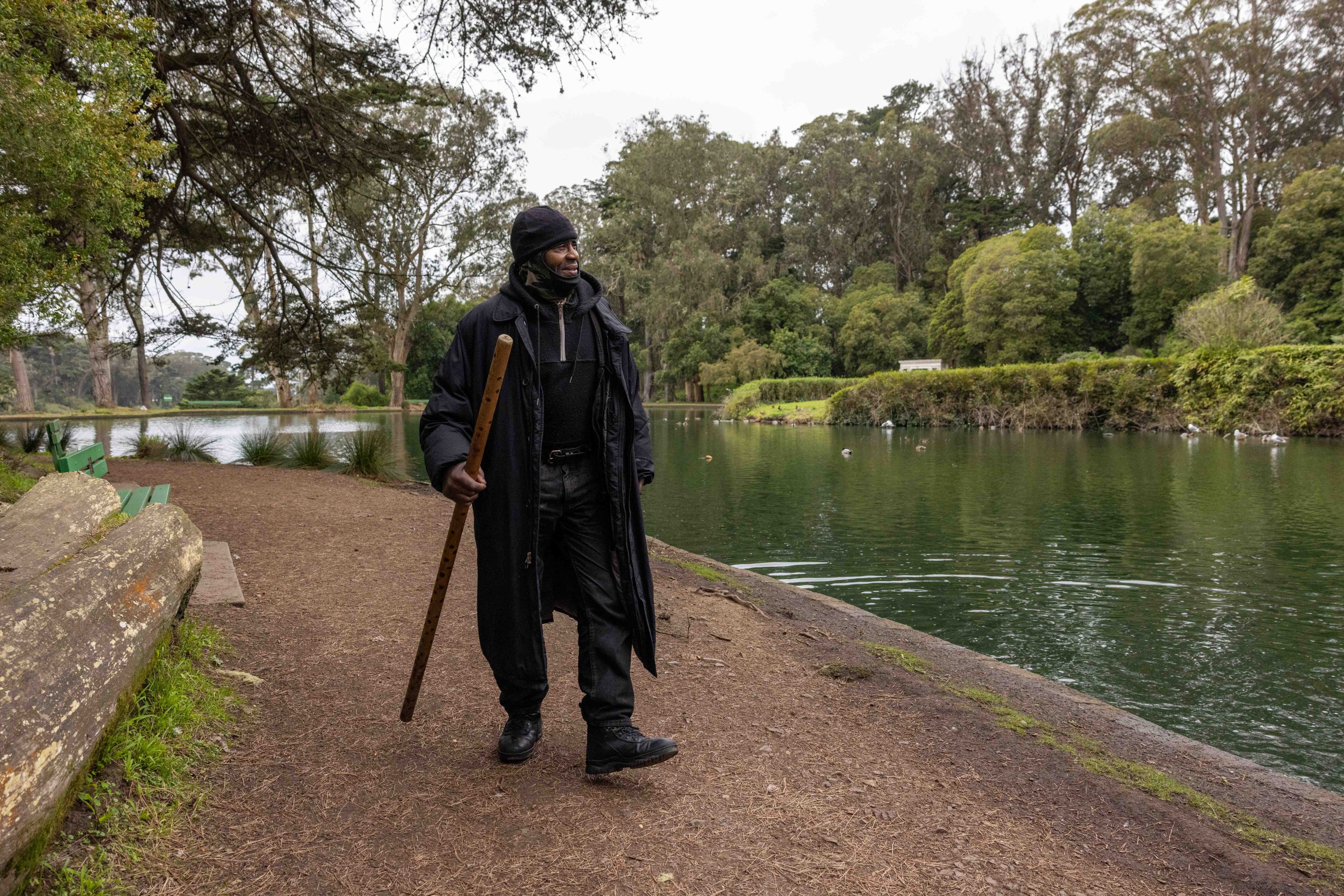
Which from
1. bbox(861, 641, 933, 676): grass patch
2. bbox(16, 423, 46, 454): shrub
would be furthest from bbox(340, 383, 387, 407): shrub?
bbox(861, 641, 933, 676): grass patch

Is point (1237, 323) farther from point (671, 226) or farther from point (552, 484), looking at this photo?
point (671, 226)

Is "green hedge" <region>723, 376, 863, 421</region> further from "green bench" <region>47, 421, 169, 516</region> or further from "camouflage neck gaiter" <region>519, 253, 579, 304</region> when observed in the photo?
"camouflage neck gaiter" <region>519, 253, 579, 304</region>

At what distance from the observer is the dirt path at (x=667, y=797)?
7.96 ft

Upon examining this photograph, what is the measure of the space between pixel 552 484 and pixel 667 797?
1.15m

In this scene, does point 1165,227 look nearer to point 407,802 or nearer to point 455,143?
point 455,143

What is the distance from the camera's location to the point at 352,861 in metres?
2.40

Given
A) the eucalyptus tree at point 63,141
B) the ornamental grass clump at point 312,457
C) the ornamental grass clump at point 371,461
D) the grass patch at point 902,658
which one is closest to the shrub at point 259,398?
the ornamental grass clump at point 312,457

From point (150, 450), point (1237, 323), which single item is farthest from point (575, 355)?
point (1237, 323)

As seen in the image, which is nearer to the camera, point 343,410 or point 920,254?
point 343,410

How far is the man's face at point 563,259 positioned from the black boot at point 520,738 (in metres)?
1.63

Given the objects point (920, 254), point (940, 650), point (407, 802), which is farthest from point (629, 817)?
point (920, 254)

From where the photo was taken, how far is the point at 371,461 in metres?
12.4

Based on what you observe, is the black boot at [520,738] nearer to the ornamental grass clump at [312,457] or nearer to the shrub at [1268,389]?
the ornamental grass clump at [312,457]

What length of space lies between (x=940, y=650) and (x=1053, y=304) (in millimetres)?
36760
